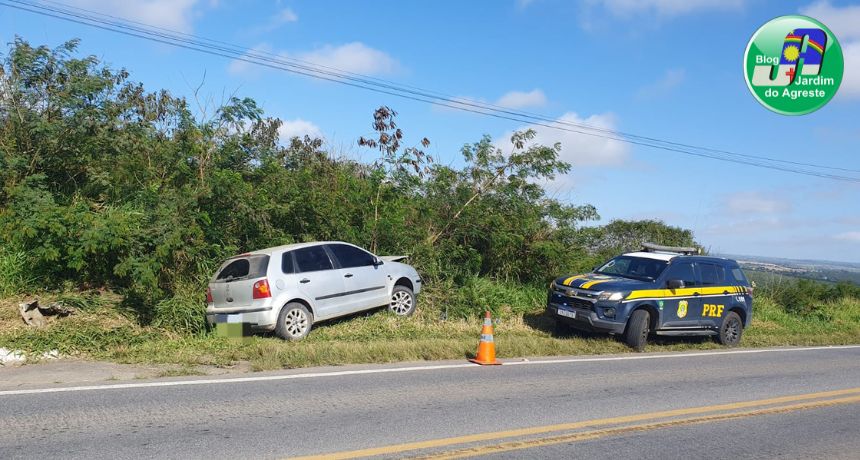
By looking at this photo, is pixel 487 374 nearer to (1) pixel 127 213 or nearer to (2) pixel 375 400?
(2) pixel 375 400

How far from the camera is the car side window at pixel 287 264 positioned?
1129 centimetres

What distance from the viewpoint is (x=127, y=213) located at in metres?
12.0

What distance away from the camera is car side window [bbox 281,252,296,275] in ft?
37.0

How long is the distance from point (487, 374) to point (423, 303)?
194 inches

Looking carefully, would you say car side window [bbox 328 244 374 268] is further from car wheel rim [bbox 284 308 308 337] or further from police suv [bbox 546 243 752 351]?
police suv [bbox 546 243 752 351]

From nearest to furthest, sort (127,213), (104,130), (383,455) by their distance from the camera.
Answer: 1. (383,455)
2. (127,213)
3. (104,130)

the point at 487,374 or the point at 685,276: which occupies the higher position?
the point at 685,276

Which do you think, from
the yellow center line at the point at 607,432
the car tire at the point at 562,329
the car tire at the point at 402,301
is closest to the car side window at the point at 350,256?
the car tire at the point at 402,301

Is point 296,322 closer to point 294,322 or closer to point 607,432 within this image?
point 294,322

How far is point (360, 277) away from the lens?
12.4 m

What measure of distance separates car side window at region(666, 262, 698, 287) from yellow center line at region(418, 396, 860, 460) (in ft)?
15.7

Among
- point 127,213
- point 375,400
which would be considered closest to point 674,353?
point 375,400

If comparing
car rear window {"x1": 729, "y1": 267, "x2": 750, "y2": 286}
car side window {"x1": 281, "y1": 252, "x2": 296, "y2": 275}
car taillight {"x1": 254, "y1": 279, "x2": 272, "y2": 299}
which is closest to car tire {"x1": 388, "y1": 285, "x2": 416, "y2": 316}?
car side window {"x1": 281, "y1": 252, "x2": 296, "y2": 275}

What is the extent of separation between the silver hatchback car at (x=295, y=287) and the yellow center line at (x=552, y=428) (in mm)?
5639
